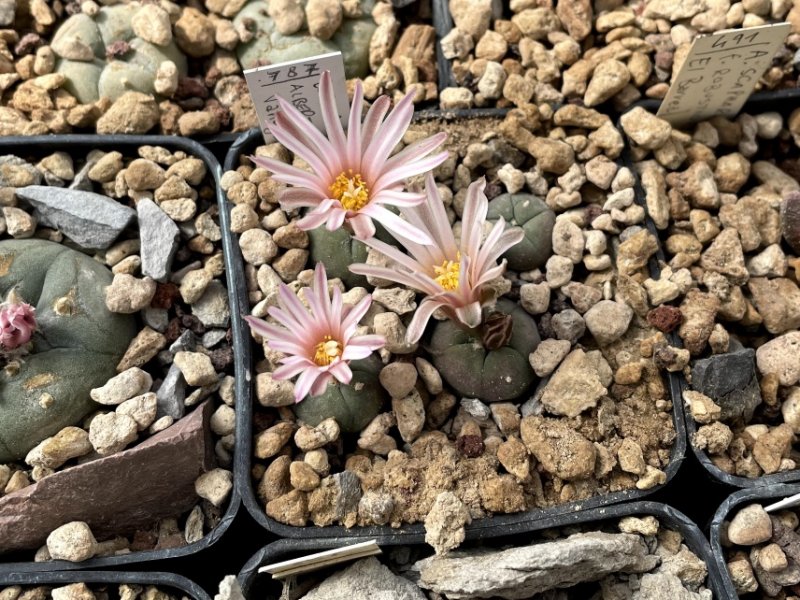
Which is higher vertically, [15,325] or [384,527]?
[15,325]

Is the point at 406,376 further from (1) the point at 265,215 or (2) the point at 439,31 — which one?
(2) the point at 439,31

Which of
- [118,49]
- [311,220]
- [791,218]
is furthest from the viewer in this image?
[118,49]

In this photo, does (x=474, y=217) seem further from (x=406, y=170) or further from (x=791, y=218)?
(x=791, y=218)

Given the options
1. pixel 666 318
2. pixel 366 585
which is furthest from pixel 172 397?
pixel 666 318

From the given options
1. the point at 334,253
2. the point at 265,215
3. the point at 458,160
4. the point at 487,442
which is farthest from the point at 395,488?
the point at 458,160

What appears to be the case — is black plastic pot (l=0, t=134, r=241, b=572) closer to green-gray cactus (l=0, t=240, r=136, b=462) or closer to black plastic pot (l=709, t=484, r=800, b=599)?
green-gray cactus (l=0, t=240, r=136, b=462)

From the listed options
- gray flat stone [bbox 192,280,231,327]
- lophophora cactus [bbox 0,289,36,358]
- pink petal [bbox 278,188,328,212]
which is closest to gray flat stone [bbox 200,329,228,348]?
gray flat stone [bbox 192,280,231,327]

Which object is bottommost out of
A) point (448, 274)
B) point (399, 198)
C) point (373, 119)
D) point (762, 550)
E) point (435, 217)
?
point (762, 550)

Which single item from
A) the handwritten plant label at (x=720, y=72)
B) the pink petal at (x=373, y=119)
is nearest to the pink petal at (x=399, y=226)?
the pink petal at (x=373, y=119)
